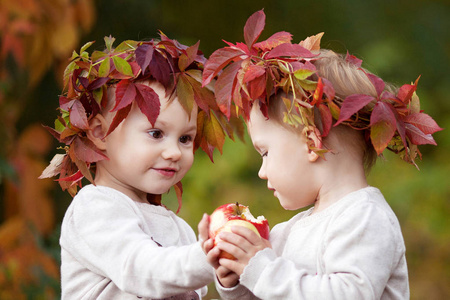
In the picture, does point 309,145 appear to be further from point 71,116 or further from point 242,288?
point 71,116

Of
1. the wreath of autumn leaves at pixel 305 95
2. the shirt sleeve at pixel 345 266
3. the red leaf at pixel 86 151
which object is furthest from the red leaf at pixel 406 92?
the red leaf at pixel 86 151

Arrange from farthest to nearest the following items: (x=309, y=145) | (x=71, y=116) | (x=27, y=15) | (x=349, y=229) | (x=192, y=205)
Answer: (x=192, y=205)
(x=27, y=15)
(x=71, y=116)
(x=309, y=145)
(x=349, y=229)

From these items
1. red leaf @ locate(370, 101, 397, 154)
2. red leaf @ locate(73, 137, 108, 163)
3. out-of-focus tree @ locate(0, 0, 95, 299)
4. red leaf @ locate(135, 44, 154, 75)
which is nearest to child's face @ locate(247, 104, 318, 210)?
red leaf @ locate(370, 101, 397, 154)

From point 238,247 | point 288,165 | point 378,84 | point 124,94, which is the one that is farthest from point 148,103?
point 378,84

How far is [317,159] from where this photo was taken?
2.12 metres

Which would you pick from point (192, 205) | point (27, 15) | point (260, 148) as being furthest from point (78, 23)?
point (260, 148)

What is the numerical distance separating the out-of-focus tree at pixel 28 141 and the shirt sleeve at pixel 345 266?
2.71 metres

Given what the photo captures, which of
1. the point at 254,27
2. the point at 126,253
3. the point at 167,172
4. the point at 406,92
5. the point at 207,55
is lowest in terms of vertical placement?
the point at 207,55

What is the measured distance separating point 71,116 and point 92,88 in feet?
0.39

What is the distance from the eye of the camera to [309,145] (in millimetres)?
2086

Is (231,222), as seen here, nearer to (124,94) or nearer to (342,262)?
(342,262)

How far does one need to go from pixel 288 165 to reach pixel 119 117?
0.58m

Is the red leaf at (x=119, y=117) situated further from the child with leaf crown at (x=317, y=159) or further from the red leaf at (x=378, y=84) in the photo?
the red leaf at (x=378, y=84)

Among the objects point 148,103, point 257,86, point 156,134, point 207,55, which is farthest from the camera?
point 207,55
